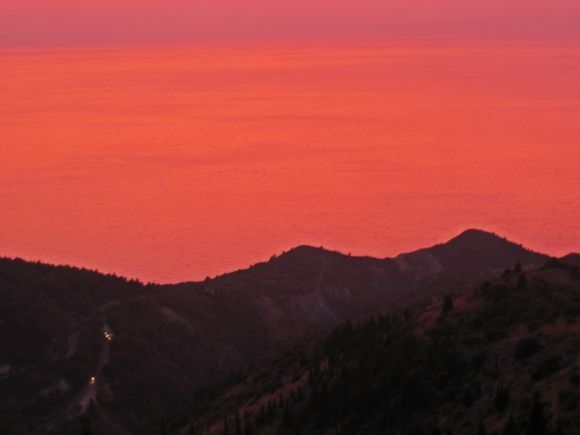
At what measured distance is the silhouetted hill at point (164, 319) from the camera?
52344 millimetres

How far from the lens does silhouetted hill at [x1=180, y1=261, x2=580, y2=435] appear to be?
97.9 feet

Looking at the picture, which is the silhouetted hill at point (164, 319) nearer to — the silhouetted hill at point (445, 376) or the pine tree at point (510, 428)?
the silhouetted hill at point (445, 376)

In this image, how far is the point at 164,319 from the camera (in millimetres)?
61719

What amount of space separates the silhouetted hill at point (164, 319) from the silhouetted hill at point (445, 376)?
880 centimetres

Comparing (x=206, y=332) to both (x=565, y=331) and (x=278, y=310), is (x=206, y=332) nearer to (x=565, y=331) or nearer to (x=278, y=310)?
(x=278, y=310)

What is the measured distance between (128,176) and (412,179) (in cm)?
2537

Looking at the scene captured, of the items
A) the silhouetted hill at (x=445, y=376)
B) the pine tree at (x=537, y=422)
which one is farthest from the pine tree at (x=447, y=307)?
the pine tree at (x=537, y=422)

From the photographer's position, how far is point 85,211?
98062mm

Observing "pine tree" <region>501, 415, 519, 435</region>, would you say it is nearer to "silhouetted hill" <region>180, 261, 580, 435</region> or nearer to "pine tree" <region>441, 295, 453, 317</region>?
"silhouetted hill" <region>180, 261, 580, 435</region>

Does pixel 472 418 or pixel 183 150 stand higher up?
pixel 183 150

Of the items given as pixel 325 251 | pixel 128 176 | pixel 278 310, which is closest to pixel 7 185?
pixel 128 176

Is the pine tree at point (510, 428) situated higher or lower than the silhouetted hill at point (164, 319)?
lower

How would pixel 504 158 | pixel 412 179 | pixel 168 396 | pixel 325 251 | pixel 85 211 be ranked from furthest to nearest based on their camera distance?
pixel 504 158
pixel 412 179
pixel 85 211
pixel 325 251
pixel 168 396

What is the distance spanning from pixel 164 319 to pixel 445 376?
29.9 metres
